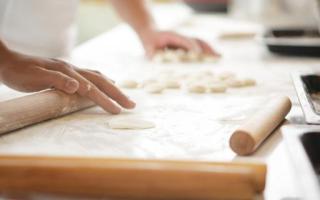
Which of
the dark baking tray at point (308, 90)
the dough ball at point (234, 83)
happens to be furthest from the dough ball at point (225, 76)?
the dark baking tray at point (308, 90)

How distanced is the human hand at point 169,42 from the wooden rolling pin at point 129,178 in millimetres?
1334

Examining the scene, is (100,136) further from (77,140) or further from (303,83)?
(303,83)

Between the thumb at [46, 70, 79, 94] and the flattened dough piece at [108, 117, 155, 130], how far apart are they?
4.4 inches

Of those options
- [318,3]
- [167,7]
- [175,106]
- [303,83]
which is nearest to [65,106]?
[175,106]

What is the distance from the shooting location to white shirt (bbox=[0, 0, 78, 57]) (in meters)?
1.99

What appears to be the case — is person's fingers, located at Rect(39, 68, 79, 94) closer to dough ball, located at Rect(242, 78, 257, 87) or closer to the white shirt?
dough ball, located at Rect(242, 78, 257, 87)

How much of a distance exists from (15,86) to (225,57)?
1052 mm

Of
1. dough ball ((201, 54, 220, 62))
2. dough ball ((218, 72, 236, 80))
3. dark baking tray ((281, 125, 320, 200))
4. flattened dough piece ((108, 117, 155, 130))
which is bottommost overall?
dark baking tray ((281, 125, 320, 200))

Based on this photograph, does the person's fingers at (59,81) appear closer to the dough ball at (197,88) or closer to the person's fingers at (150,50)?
the dough ball at (197,88)

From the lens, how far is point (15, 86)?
1.19 m

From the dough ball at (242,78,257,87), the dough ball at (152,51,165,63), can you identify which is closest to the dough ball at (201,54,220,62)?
the dough ball at (152,51,165,63)

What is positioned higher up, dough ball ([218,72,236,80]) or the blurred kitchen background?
the blurred kitchen background

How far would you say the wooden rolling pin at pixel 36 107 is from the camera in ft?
3.53

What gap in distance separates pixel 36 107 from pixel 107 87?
0.18 m
